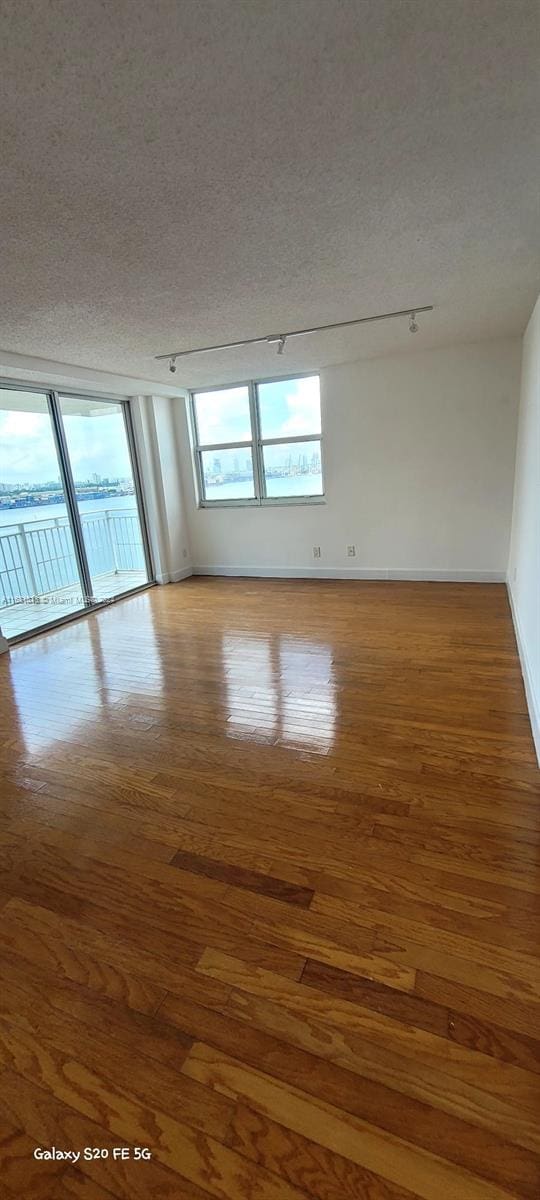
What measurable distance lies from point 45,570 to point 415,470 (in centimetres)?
408

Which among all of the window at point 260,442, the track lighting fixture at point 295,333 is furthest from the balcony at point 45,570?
the track lighting fixture at point 295,333

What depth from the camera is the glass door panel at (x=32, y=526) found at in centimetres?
448

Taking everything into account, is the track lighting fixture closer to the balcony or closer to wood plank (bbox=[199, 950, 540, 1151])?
the balcony

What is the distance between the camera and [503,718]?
257 cm

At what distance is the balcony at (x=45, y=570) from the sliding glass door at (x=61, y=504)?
10mm

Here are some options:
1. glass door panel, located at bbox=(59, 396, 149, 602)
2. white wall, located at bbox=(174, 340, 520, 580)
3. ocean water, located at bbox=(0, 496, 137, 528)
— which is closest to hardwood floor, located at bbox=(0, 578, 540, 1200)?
ocean water, located at bbox=(0, 496, 137, 528)

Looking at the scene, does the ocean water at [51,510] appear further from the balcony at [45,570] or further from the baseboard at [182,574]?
the baseboard at [182,574]

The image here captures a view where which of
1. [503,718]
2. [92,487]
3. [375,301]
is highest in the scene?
[375,301]

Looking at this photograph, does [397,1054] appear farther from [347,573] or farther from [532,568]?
[347,573]

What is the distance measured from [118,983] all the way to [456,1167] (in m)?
0.89

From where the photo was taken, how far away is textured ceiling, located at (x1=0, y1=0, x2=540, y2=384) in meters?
1.20

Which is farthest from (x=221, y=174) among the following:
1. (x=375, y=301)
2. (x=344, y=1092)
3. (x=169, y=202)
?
(x=344, y=1092)

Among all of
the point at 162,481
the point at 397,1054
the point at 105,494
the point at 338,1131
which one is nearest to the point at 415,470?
the point at 162,481

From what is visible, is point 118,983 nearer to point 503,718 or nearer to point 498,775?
point 498,775
